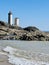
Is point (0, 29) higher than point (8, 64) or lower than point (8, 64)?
higher

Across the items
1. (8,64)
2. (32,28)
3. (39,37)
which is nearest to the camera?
(8,64)

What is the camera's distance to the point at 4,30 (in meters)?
77.8

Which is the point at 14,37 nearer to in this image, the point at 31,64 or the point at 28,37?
the point at 28,37

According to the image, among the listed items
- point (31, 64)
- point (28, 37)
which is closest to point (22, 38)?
point (28, 37)

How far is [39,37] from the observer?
209 ft

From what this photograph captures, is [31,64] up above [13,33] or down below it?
below

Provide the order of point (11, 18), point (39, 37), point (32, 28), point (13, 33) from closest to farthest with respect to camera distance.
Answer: point (39, 37) → point (13, 33) → point (32, 28) → point (11, 18)

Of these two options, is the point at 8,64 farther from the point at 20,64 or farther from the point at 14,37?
the point at 14,37

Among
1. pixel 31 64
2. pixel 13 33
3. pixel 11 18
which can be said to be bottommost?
pixel 31 64

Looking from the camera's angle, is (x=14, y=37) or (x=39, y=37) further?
(x=14, y=37)

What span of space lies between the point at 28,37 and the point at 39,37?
3.31 metres

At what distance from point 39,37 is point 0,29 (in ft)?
63.7

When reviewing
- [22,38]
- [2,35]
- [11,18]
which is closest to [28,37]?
[22,38]

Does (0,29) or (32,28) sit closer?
(0,29)
